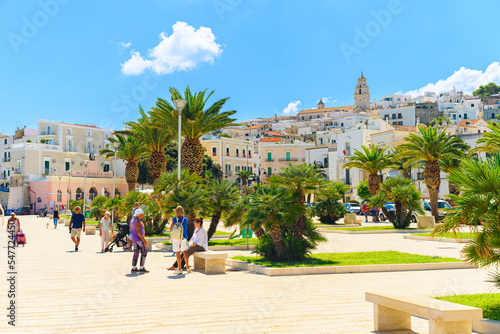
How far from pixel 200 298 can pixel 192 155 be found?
2338cm

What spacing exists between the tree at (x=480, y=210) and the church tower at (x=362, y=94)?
169m

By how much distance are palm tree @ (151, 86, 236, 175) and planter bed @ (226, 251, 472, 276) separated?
18.0m

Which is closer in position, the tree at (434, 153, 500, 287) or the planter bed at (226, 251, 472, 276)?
the tree at (434, 153, 500, 287)

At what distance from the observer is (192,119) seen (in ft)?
102

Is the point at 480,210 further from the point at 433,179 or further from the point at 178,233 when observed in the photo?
the point at 433,179

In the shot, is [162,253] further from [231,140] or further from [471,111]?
[471,111]

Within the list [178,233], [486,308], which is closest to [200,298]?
[178,233]

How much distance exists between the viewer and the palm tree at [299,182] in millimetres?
13492

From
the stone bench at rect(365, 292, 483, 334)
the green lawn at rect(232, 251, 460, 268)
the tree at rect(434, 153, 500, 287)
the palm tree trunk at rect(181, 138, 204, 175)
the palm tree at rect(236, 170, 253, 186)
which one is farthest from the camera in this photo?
the palm tree at rect(236, 170, 253, 186)

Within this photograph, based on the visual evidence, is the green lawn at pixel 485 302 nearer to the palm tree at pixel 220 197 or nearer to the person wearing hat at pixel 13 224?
the palm tree at pixel 220 197

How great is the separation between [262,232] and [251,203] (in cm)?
183

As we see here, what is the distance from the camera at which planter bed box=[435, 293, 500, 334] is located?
19.9 ft

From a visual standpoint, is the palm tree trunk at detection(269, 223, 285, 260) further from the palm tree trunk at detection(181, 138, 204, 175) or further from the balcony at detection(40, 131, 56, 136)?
the balcony at detection(40, 131, 56, 136)

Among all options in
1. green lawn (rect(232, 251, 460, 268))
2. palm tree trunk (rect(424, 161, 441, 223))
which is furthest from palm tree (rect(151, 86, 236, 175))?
green lawn (rect(232, 251, 460, 268))
